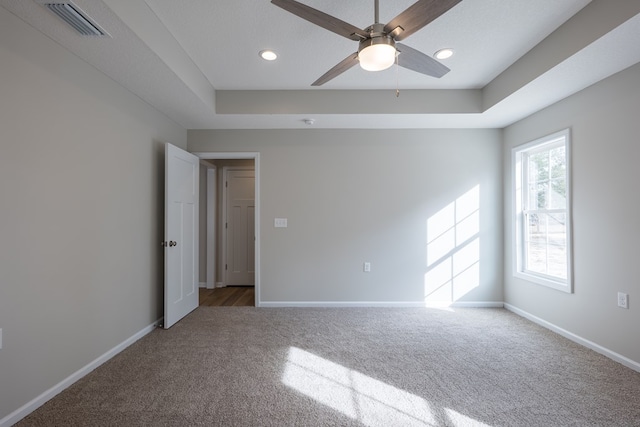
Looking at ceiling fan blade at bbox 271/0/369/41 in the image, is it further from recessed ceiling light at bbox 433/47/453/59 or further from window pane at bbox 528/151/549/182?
window pane at bbox 528/151/549/182

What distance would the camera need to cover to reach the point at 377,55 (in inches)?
63.8

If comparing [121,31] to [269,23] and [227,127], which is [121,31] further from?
[227,127]

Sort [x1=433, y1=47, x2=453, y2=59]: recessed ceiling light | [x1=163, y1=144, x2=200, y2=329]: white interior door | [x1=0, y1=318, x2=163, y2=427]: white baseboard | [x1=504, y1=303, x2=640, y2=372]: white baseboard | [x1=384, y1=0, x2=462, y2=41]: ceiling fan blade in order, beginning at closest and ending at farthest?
[x1=384, y1=0, x2=462, y2=41]: ceiling fan blade → [x1=0, y1=318, x2=163, y2=427]: white baseboard → [x1=504, y1=303, x2=640, y2=372]: white baseboard → [x1=433, y1=47, x2=453, y2=59]: recessed ceiling light → [x1=163, y1=144, x2=200, y2=329]: white interior door

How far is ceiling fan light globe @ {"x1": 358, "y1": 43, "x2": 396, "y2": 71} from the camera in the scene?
1604mm

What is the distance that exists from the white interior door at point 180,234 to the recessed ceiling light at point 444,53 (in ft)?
9.07

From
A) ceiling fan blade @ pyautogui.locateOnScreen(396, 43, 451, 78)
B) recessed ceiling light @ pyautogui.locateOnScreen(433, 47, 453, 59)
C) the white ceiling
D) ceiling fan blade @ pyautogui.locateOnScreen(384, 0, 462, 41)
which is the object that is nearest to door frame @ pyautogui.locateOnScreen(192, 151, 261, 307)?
the white ceiling

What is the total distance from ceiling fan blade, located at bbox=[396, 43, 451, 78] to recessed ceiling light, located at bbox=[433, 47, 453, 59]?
0.74m

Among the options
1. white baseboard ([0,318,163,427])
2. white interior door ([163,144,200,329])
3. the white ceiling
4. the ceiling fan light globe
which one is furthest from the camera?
white interior door ([163,144,200,329])

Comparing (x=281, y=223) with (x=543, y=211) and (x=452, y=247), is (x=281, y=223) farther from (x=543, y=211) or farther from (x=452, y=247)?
(x=543, y=211)

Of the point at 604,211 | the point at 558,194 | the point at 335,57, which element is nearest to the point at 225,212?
the point at 335,57

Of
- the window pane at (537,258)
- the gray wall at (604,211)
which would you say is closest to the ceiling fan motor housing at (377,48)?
the gray wall at (604,211)

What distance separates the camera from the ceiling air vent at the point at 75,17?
5.34 feet

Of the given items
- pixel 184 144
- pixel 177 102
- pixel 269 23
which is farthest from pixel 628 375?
pixel 184 144

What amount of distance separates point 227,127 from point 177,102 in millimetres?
895
